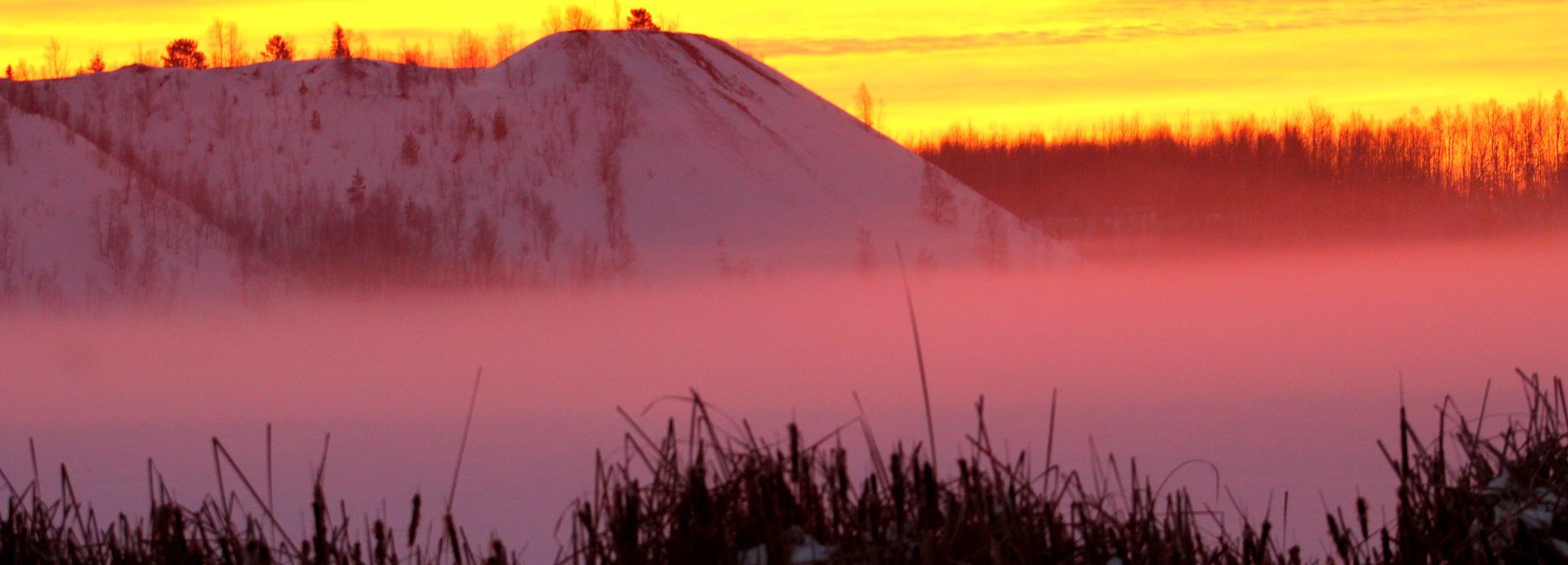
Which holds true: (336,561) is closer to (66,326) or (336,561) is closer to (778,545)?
(778,545)

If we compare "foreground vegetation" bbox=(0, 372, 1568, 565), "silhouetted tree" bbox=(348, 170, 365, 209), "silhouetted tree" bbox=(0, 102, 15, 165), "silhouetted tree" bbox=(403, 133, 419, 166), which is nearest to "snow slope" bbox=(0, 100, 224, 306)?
"silhouetted tree" bbox=(0, 102, 15, 165)

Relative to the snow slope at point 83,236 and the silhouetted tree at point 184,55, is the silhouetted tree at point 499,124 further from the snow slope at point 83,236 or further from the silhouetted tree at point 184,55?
the silhouetted tree at point 184,55

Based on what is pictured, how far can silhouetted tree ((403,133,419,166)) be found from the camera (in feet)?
113

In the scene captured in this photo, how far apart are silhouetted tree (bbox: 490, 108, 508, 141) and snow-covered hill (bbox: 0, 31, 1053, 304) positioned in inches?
2.0

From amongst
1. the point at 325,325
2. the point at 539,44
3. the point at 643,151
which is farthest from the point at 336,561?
the point at 539,44

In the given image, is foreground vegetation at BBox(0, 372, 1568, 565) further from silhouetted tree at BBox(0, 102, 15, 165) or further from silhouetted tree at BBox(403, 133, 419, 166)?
silhouetted tree at BBox(403, 133, 419, 166)

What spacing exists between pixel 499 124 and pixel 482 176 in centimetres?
243

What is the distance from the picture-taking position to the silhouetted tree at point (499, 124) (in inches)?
1410

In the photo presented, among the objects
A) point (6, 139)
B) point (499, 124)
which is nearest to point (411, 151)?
point (499, 124)

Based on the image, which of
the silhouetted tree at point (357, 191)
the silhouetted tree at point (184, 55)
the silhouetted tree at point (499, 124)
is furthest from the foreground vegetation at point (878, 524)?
the silhouetted tree at point (184, 55)

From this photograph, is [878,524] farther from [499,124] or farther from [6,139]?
[499,124]

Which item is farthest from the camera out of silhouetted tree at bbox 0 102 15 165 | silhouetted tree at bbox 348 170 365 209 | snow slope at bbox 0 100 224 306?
silhouetted tree at bbox 348 170 365 209

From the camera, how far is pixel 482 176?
34.2m

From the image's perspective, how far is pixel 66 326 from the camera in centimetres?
2580
